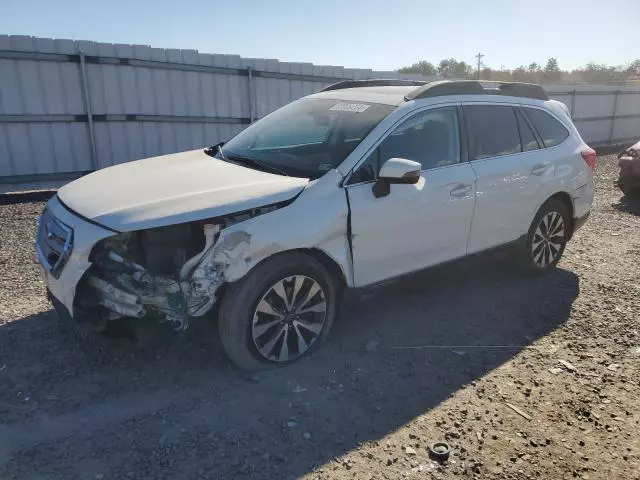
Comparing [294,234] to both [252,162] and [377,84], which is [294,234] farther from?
[377,84]

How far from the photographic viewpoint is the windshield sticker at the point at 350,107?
160 inches

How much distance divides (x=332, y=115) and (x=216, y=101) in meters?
6.70

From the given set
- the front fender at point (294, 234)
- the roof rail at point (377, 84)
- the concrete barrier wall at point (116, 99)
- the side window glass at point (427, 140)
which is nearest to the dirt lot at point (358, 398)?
the front fender at point (294, 234)

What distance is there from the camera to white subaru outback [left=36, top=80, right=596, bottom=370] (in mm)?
3076

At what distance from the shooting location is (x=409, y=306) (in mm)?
4570

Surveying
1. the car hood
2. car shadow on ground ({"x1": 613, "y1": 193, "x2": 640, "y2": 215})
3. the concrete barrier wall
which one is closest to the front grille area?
the car hood

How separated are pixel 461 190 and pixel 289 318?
5.66 feet

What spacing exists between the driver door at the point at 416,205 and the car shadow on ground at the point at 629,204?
558 cm

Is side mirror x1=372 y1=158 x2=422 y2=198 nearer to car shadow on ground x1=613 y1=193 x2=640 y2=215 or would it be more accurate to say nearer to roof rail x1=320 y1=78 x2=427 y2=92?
roof rail x1=320 y1=78 x2=427 y2=92

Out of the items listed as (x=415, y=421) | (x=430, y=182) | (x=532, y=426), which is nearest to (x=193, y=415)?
(x=415, y=421)

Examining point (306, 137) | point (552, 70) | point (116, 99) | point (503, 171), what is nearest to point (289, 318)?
point (306, 137)

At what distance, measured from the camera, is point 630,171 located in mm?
9023

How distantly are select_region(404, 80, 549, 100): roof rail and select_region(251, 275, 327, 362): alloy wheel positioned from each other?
1.71 metres

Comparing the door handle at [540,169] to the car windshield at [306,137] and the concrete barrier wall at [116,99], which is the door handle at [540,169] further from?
the concrete barrier wall at [116,99]
